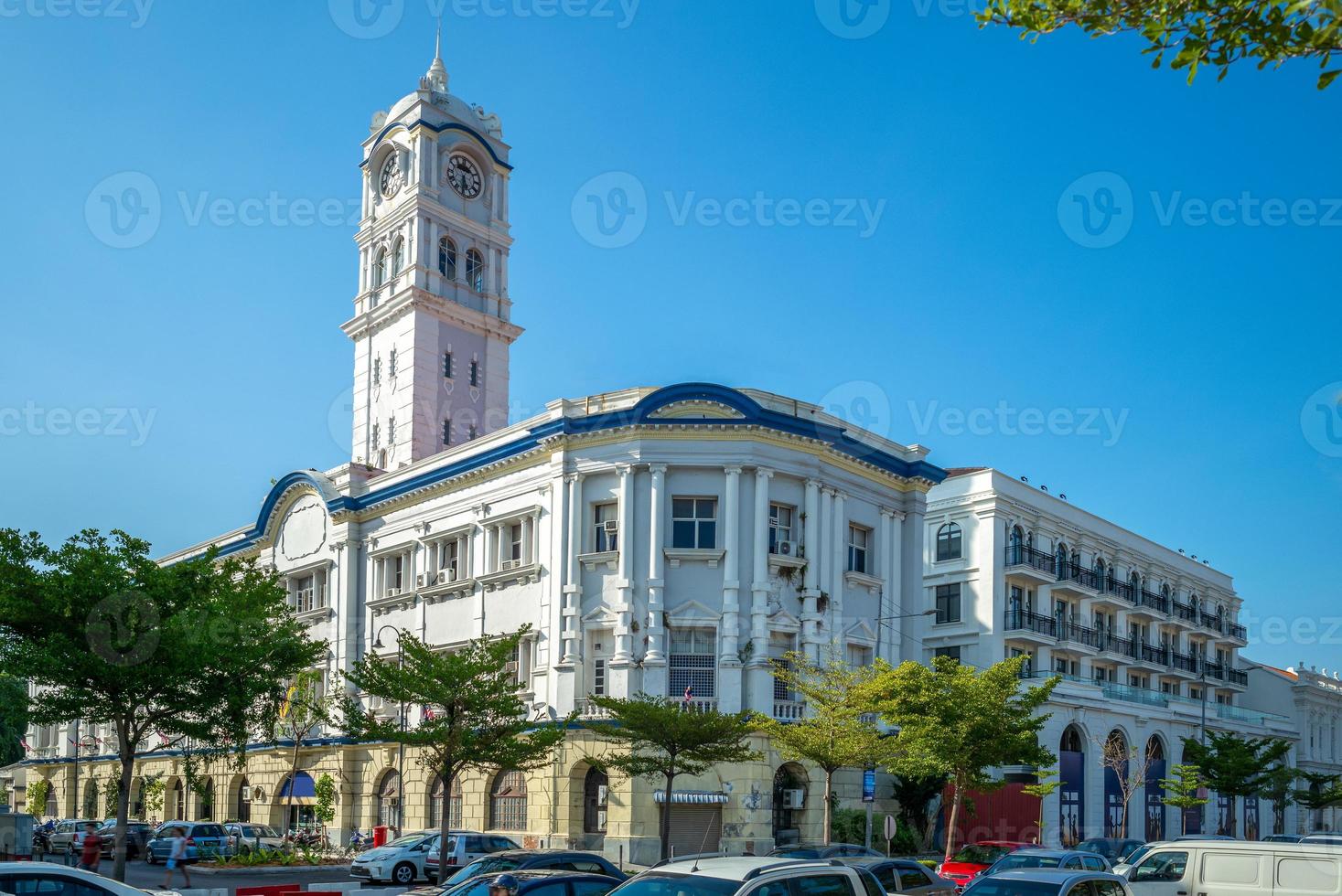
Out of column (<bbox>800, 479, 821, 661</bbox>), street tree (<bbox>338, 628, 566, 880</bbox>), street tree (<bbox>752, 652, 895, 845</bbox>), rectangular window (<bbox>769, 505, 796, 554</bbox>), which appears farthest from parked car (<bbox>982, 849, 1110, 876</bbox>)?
rectangular window (<bbox>769, 505, 796, 554</bbox>)

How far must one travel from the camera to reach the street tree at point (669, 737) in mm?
36406

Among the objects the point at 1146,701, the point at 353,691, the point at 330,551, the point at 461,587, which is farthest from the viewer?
the point at 1146,701

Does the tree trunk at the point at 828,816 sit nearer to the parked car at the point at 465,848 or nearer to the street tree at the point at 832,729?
the street tree at the point at 832,729

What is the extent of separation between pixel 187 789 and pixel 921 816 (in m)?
35.8

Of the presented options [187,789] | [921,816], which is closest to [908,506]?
[921,816]

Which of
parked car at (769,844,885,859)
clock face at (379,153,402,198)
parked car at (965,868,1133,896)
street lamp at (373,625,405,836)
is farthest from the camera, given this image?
clock face at (379,153,402,198)

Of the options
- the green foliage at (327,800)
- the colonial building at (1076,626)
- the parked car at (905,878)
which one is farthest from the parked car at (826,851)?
the green foliage at (327,800)

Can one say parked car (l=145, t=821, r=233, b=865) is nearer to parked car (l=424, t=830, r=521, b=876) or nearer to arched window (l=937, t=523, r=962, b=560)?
parked car (l=424, t=830, r=521, b=876)

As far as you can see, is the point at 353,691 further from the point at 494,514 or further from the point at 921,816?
the point at 921,816

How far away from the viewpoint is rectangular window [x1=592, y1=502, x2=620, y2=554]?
4375 cm

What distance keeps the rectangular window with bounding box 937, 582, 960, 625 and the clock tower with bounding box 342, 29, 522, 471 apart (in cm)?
2199

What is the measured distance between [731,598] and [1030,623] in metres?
19.7

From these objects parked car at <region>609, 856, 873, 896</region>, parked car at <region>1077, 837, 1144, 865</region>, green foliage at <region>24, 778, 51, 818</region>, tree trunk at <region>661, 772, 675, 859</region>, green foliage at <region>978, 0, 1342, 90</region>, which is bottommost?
green foliage at <region>24, 778, 51, 818</region>

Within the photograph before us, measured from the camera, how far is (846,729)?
123ft
